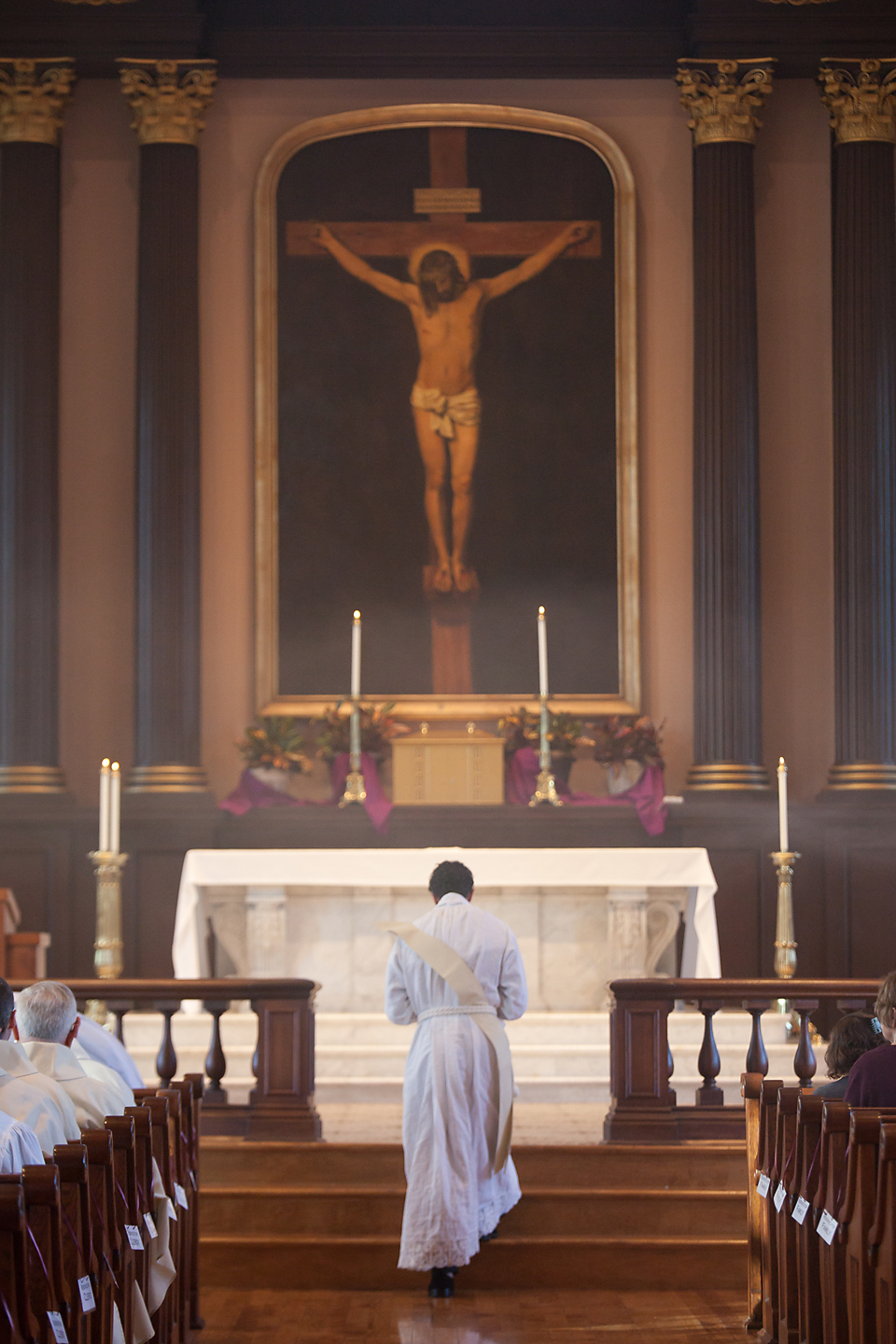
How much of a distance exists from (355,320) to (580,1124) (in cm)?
541

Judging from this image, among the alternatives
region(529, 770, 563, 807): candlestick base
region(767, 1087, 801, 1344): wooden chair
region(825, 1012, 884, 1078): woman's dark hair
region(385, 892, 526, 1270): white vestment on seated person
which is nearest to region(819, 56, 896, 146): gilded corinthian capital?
region(529, 770, 563, 807): candlestick base

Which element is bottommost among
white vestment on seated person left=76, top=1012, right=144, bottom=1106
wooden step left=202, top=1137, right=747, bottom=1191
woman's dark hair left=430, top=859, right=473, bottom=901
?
wooden step left=202, top=1137, right=747, bottom=1191

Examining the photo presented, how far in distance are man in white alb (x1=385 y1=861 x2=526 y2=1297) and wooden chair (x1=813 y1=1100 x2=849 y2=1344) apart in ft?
5.05

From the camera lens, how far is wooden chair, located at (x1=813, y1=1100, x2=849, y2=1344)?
387 centimetres

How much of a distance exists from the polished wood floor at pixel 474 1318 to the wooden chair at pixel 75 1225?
5.21ft

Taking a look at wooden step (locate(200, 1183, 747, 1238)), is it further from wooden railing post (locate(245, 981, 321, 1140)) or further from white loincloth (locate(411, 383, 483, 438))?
white loincloth (locate(411, 383, 483, 438))

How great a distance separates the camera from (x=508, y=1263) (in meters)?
5.72

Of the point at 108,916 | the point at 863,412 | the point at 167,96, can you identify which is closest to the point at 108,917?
the point at 108,916

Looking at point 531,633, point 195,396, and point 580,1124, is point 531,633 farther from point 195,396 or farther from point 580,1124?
point 580,1124

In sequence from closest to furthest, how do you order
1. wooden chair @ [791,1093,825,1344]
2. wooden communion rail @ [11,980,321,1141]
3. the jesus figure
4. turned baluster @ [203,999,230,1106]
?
wooden chair @ [791,1093,825,1344]
wooden communion rail @ [11,980,321,1141]
turned baluster @ [203,999,230,1106]
the jesus figure

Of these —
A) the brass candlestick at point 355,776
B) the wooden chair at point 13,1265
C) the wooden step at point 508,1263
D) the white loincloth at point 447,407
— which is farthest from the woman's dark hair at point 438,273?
the wooden chair at point 13,1265

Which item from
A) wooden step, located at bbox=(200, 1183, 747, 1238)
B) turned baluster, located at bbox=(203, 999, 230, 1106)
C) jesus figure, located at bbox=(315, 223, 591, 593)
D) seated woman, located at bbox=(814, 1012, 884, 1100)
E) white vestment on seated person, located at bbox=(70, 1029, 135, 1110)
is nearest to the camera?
seated woman, located at bbox=(814, 1012, 884, 1100)

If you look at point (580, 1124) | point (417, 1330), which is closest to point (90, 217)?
point (580, 1124)

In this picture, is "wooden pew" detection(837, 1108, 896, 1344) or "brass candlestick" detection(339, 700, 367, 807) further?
"brass candlestick" detection(339, 700, 367, 807)
